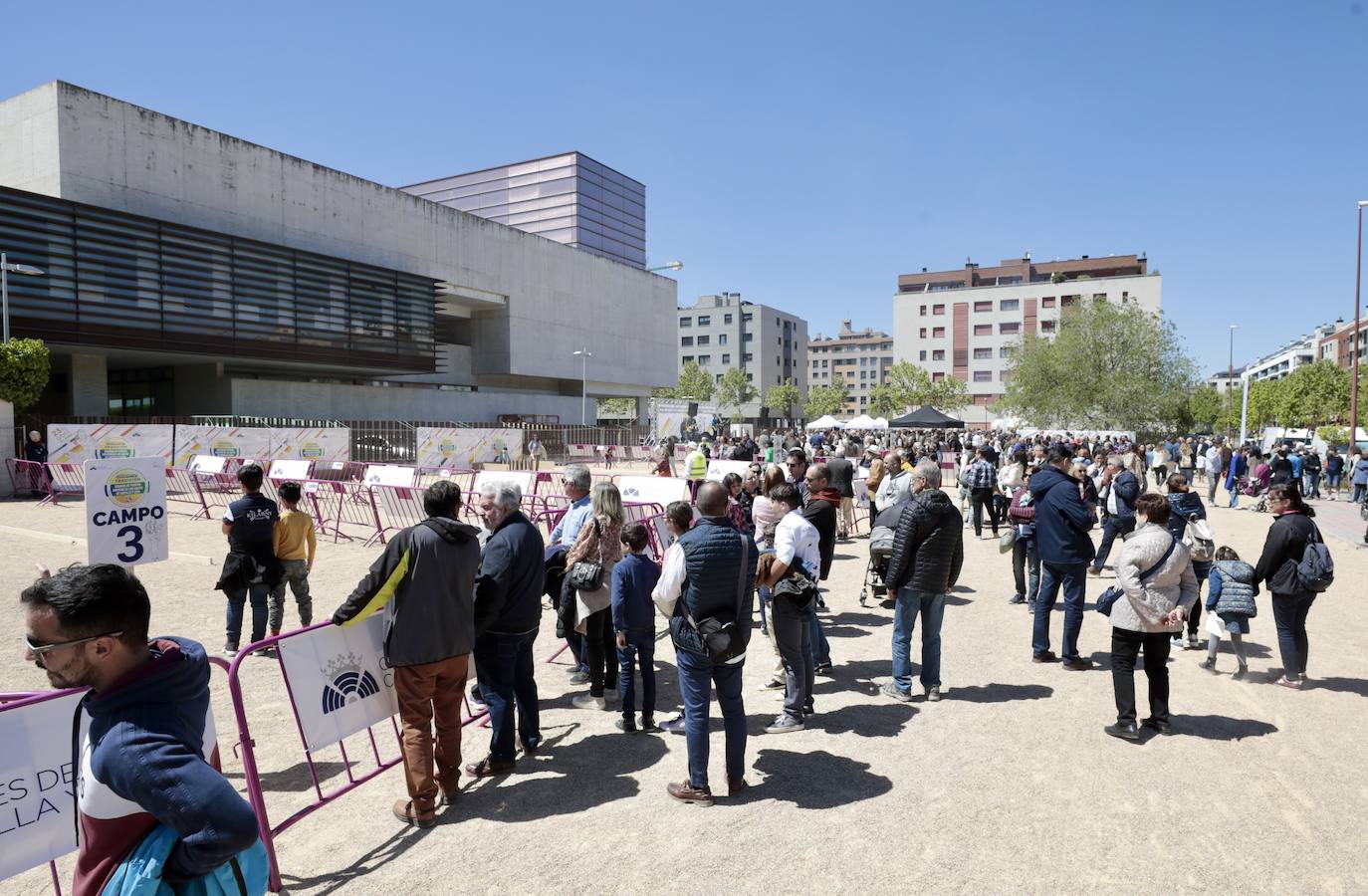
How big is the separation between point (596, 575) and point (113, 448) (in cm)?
2004

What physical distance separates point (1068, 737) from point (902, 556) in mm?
1670

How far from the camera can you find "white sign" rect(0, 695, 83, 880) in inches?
114

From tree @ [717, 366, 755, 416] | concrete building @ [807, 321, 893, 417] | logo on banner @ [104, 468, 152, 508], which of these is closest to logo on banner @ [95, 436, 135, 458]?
logo on banner @ [104, 468, 152, 508]

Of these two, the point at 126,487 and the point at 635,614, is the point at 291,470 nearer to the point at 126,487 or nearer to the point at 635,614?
the point at 126,487

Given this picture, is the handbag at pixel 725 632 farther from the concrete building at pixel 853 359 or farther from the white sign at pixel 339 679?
the concrete building at pixel 853 359

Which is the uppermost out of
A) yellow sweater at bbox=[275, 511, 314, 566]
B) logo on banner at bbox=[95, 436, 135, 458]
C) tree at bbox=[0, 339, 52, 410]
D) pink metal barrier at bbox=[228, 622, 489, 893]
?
tree at bbox=[0, 339, 52, 410]

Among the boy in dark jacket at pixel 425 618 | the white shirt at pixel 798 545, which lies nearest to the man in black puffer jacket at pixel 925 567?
the white shirt at pixel 798 545

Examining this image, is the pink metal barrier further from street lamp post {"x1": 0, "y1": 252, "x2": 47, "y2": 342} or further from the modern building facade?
the modern building facade

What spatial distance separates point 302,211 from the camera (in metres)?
35.3

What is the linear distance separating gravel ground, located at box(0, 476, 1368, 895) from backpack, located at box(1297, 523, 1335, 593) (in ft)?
3.15

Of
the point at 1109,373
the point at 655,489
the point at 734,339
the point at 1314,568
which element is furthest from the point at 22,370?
the point at 734,339

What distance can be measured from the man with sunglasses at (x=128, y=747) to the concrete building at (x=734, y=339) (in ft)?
352

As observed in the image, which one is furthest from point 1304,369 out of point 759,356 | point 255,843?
point 255,843

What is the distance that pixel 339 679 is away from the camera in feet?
14.1
